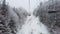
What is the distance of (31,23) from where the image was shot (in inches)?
56.1

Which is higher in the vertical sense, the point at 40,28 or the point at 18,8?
the point at 18,8

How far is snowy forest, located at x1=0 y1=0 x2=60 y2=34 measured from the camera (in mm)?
1309

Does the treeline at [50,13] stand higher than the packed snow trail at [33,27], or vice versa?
the treeline at [50,13]

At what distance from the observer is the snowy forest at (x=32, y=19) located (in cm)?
131

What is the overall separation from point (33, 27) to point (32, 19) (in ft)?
0.34

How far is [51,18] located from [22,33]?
39 cm

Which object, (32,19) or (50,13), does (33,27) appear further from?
(50,13)

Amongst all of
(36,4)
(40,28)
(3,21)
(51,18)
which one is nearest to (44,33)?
(40,28)

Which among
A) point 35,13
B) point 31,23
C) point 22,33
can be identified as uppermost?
point 35,13

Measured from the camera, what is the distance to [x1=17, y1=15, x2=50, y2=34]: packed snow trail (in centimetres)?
137

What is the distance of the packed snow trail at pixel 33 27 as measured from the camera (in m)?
1.37

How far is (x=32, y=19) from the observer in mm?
1433

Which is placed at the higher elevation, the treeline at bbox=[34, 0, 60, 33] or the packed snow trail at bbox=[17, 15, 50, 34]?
the treeline at bbox=[34, 0, 60, 33]

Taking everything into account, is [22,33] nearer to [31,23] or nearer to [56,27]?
[31,23]
